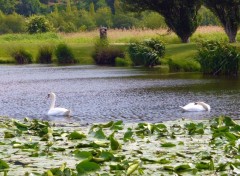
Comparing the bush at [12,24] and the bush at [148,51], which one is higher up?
the bush at [12,24]

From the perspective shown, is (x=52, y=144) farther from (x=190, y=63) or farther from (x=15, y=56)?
(x=15, y=56)

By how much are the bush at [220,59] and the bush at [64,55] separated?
1889 centimetres

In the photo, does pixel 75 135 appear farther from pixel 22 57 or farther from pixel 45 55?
pixel 22 57

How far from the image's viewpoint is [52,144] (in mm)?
12961

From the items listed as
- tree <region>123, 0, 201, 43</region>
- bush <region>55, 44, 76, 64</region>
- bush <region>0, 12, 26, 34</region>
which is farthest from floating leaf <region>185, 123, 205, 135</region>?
bush <region>0, 12, 26, 34</region>

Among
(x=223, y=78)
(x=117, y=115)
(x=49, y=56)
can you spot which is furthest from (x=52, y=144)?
(x=49, y=56)

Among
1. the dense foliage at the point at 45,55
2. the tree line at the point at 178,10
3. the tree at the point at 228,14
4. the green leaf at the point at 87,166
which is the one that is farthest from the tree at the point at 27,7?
the green leaf at the point at 87,166

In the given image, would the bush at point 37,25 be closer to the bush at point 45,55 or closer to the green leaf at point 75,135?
the bush at point 45,55

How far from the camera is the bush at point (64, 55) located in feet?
171

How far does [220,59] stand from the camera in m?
33.6

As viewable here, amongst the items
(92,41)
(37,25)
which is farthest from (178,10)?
(37,25)

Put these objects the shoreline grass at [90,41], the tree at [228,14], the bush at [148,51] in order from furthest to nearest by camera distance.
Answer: the tree at [228,14], the shoreline grass at [90,41], the bush at [148,51]

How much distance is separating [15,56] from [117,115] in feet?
116

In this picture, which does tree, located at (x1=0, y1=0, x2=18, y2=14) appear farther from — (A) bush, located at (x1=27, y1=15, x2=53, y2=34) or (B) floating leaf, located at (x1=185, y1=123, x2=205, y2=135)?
(B) floating leaf, located at (x1=185, y1=123, x2=205, y2=135)
